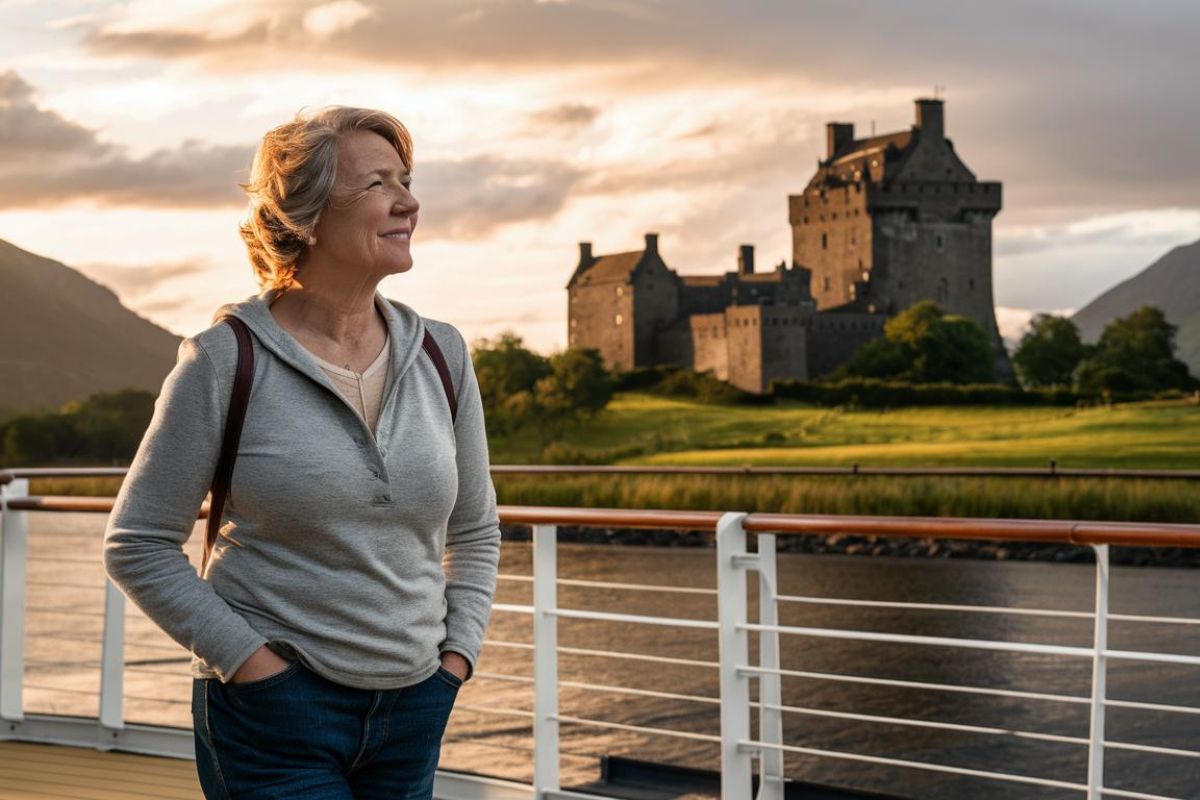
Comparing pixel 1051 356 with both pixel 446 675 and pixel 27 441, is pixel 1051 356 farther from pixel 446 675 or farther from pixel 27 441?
pixel 446 675

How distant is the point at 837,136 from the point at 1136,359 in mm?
20277

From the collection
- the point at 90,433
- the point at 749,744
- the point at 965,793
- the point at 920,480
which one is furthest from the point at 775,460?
the point at 749,744

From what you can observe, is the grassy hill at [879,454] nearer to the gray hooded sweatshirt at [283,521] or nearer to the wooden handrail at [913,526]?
the wooden handrail at [913,526]

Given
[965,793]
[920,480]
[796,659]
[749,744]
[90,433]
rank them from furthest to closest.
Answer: [90,433] < [920,480] < [796,659] < [965,793] < [749,744]

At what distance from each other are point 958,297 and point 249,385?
232 ft

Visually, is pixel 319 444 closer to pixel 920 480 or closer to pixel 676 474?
pixel 920 480

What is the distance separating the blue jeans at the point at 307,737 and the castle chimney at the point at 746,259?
234 feet

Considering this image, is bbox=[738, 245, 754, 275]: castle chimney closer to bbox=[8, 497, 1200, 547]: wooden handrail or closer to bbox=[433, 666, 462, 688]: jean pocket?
bbox=[8, 497, 1200, 547]: wooden handrail

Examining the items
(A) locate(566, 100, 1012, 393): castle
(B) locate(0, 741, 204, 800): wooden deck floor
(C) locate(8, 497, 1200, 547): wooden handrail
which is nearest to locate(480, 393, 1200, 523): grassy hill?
(A) locate(566, 100, 1012, 393): castle

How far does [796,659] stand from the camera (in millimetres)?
12062

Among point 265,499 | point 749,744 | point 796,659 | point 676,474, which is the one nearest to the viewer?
point 265,499

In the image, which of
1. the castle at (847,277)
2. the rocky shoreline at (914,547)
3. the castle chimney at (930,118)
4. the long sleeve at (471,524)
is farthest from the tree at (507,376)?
the long sleeve at (471,524)

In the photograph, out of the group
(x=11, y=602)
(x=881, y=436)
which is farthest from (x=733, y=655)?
(x=881, y=436)

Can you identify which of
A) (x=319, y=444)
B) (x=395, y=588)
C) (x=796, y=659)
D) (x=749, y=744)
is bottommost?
(x=796, y=659)
